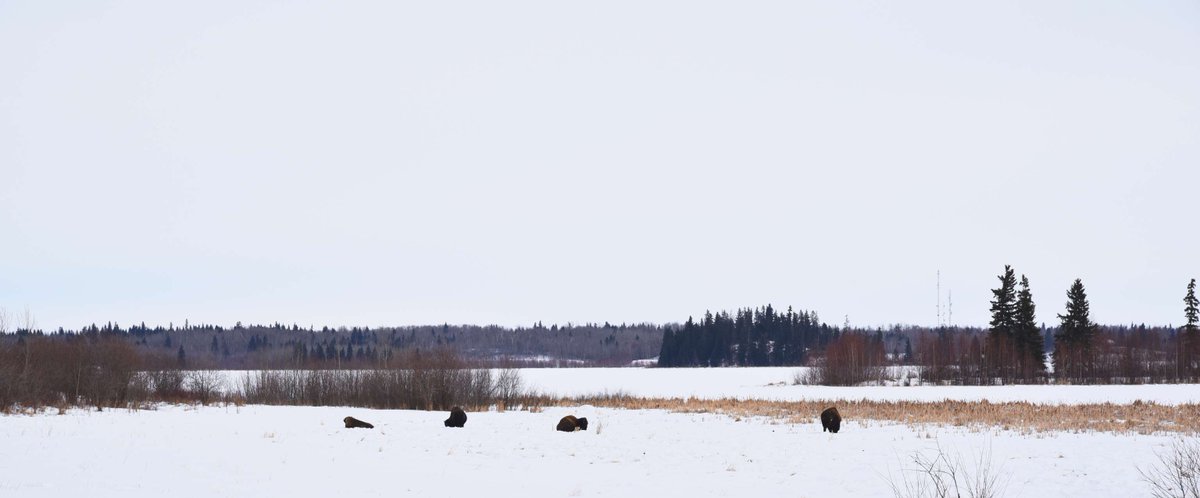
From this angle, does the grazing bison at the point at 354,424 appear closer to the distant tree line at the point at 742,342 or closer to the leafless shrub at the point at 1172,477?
the leafless shrub at the point at 1172,477

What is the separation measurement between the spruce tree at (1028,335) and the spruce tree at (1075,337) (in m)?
1.98

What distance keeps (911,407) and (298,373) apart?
108ft

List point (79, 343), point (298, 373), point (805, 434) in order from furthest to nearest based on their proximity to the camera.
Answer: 1. point (298, 373)
2. point (79, 343)
3. point (805, 434)

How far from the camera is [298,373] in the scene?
162ft

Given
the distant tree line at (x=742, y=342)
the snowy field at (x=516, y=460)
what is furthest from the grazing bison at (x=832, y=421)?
the distant tree line at (x=742, y=342)

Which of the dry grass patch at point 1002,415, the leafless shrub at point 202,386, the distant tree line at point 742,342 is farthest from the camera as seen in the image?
the distant tree line at point 742,342

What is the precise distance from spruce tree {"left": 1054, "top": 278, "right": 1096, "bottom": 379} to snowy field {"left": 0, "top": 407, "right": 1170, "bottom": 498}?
2607 inches

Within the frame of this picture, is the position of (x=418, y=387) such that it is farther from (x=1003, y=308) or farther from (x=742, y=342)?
(x=742, y=342)

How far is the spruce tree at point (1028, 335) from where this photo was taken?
82.6 m

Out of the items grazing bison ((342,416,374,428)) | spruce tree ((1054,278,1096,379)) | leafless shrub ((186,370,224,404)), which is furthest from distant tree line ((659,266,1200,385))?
grazing bison ((342,416,374,428))

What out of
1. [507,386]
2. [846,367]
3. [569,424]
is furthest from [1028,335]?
[569,424]

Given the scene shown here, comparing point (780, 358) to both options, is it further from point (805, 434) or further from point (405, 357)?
point (805, 434)

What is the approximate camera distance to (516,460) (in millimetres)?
18969

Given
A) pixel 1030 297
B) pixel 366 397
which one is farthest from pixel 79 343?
pixel 1030 297
